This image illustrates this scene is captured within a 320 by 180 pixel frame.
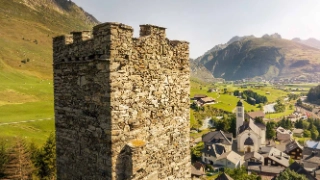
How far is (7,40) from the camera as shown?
13462 cm

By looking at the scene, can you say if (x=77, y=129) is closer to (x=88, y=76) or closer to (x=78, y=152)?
(x=78, y=152)

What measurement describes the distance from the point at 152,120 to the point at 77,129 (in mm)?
2240

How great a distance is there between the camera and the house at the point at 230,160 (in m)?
78.4

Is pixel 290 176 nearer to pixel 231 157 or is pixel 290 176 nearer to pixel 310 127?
pixel 231 157

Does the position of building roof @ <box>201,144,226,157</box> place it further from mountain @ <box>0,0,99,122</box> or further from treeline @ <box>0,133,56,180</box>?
treeline @ <box>0,133,56,180</box>

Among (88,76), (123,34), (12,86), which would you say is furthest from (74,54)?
(12,86)

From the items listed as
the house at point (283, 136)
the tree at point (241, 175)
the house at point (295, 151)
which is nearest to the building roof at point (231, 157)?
the tree at point (241, 175)

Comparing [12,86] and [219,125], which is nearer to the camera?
[12,86]

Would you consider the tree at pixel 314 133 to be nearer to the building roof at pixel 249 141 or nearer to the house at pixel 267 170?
the building roof at pixel 249 141

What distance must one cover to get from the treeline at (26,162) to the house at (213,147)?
54766mm

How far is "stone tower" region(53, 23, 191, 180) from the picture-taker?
6895mm

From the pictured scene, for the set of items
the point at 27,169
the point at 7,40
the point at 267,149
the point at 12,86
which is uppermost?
the point at 7,40

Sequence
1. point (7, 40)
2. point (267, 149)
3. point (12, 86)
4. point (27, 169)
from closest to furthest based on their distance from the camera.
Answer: point (27, 169), point (12, 86), point (267, 149), point (7, 40)

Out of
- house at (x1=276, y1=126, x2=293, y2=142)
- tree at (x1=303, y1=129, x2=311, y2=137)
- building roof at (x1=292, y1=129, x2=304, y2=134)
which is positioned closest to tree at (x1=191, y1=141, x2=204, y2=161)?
house at (x1=276, y1=126, x2=293, y2=142)
